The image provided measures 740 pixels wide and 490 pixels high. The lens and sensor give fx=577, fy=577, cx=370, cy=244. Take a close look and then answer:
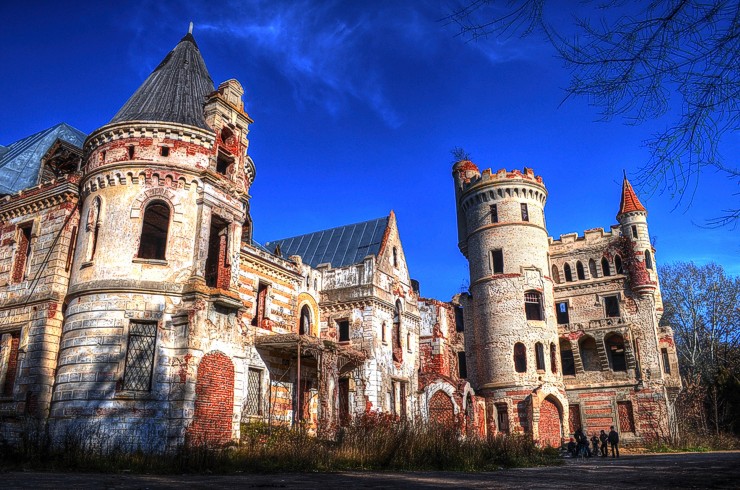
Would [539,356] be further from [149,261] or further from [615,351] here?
[149,261]

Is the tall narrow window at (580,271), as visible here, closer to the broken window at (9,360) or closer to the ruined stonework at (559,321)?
the ruined stonework at (559,321)

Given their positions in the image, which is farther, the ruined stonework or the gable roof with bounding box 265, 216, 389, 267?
the ruined stonework

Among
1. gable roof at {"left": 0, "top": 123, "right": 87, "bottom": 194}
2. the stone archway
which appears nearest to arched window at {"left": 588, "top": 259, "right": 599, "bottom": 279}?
the stone archway

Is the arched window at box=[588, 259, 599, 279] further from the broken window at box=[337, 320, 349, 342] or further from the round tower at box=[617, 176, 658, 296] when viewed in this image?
the broken window at box=[337, 320, 349, 342]

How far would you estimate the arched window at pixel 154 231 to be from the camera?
24125 millimetres

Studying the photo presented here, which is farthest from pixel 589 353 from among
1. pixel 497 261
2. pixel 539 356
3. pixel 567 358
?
pixel 497 261

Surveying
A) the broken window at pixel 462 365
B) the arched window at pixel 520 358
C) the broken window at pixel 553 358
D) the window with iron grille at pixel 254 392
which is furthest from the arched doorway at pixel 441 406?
the window with iron grille at pixel 254 392

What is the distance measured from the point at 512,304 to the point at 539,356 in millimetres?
3765

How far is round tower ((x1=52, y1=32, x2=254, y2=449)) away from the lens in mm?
18969

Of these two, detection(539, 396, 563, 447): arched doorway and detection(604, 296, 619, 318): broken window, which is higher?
detection(604, 296, 619, 318): broken window

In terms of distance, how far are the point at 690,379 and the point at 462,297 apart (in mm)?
18780

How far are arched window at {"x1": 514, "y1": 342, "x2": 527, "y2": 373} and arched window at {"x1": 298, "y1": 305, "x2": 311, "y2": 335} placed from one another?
14695 mm

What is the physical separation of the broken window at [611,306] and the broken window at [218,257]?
92.6 feet

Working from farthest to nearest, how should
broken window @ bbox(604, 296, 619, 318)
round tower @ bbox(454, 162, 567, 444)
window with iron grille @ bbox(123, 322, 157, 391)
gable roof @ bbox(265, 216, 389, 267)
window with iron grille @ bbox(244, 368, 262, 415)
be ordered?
1. broken window @ bbox(604, 296, 619, 318)
2. round tower @ bbox(454, 162, 567, 444)
3. gable roof @ bbox(265, 216, 389, 267)
4. window with iron grille @ bbox(244, 368, 262, 415)
5. window with iron grille @ bbox(123, 322, 157, 391)
